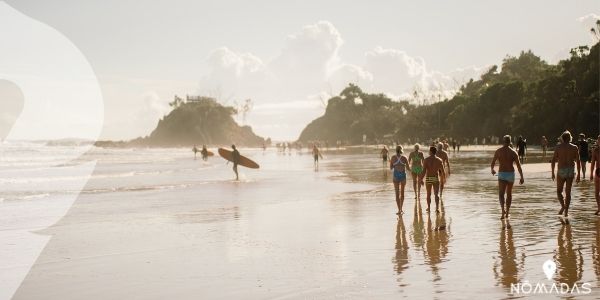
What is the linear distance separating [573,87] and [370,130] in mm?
94096

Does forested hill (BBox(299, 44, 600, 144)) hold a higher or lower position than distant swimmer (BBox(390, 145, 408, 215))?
higher

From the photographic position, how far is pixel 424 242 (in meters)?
10.2

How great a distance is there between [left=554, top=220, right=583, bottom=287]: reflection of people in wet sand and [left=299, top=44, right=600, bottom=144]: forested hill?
51077mm

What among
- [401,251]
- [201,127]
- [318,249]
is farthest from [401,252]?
[201,127]

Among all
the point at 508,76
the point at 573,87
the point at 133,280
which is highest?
the point at 508,76

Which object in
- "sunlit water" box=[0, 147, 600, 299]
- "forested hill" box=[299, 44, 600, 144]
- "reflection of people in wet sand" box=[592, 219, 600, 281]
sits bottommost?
"sunlit water" box=[0, 147, 600, 299]

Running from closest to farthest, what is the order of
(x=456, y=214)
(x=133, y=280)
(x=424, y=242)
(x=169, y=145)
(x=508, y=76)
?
(x=133, y=280) < (x=424, y=242) < (x=456, y=214) < (x=508, y=76) < (x=169, y=145)

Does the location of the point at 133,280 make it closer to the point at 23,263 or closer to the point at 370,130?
the point at 23,263

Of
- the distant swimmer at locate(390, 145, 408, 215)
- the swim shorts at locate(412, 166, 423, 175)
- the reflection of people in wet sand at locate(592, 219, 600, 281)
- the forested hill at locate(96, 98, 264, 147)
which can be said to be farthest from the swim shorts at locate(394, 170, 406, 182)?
the forested hill at locate(96, 98, 264, 147)

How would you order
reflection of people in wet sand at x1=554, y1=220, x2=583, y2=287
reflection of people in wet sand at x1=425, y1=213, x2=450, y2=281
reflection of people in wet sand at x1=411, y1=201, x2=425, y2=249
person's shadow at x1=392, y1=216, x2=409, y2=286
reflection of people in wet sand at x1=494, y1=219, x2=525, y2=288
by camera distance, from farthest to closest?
reflection of people in wet sand at x1=411, y1=201, x2=425, y2=249 → reflection of people in wet sand at x1=425, y1=213, x2=450, y2=281 → person's shadow at x1=392, y1=216, x2=409, y2=286 → reflection of people in wet sand at x1=494, y1=219, x2=525, y2=288 → reflection of people in wet sand at x1=554, y1=220, x2=583, y2=287

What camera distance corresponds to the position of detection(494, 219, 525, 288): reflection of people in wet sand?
7.32m

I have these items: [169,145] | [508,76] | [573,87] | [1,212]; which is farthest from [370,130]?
[1,212]

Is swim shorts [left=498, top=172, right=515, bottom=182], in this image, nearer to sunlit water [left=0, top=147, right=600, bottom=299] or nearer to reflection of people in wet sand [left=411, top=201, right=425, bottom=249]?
sunlit water [left=0, top=147, right=600, bottom=299]

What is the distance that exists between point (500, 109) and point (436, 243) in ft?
275
